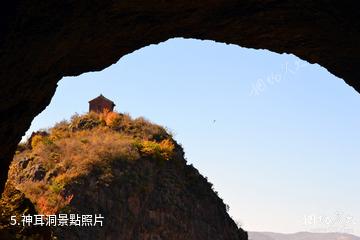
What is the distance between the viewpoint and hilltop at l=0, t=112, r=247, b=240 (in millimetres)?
25266

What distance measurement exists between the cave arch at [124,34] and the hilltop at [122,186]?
15.7m

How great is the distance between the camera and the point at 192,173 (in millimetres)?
31953

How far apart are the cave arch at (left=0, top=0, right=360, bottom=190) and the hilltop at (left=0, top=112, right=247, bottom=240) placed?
15.7 m

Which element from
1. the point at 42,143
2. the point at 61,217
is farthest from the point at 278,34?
the point at 42,143

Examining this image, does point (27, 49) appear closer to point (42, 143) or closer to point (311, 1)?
point (311, 1)

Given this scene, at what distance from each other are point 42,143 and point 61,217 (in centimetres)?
920

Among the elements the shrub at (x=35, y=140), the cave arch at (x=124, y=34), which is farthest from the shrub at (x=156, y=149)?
the cave arch at (x=124, y=34)

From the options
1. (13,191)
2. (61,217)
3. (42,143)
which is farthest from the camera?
(42,143)

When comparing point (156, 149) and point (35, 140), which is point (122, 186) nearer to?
point (156, 149)

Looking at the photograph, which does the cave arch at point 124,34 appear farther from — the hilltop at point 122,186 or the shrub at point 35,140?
the shrub at point 35,140

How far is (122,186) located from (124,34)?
2039cm

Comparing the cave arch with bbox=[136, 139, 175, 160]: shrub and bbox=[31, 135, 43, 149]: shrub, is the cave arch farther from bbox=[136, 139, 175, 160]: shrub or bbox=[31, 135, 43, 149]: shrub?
bbox=[31, 135, 43, 149]: shrub

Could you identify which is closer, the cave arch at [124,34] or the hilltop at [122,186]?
the cave arch at [124,34]

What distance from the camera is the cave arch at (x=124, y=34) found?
5781 millimetres
